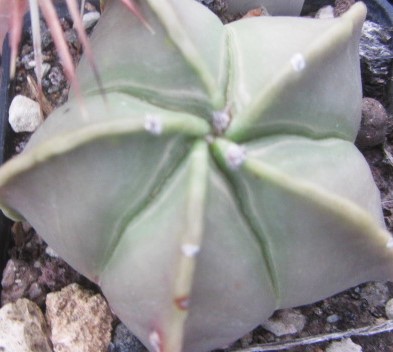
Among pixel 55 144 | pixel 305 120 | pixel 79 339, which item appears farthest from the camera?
pixel 79 339

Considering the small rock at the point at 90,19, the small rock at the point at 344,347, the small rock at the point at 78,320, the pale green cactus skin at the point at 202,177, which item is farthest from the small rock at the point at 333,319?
the small rock at the point at 90,19

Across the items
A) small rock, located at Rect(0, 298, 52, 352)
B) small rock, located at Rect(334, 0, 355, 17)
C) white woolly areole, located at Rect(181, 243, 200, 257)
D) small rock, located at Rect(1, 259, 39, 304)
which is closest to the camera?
white woolly areole, located at Rect(181, 243, 200, 257)

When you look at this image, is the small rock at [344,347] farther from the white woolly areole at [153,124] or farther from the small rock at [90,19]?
the small rock at [90,19]

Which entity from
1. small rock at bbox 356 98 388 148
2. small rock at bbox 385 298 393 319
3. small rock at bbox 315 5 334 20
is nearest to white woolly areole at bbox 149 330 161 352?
small rock at bbox 385 298 393 319

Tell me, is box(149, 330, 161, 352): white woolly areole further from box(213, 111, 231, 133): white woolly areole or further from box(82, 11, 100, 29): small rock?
box(82, 11, 100, 29): small rock

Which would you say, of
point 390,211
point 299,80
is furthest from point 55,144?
point 390,211

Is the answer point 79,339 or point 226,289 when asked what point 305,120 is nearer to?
point 226,289

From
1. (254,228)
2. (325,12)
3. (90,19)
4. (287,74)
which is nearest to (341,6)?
(325,12)
